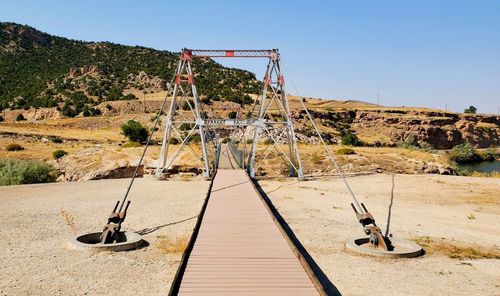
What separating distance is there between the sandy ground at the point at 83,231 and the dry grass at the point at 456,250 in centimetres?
760

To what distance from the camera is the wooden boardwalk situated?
8227mm

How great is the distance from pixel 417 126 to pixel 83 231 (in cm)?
9541

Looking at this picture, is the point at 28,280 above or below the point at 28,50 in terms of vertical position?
below

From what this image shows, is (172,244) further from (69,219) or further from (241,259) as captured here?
(69,219)

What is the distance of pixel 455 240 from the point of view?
14141mm

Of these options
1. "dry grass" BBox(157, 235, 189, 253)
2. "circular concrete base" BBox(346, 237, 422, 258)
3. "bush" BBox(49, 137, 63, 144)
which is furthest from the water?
"dry grass" BBox(157, 235, 189, 253)

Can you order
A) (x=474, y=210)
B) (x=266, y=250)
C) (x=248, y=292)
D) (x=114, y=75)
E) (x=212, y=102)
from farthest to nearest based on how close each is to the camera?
(x=114, y=75)
(x=212, y=102)
(x=474, y=210)
(x=266, y=250)
(x=248, y=292)

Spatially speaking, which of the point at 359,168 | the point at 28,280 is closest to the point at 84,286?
the point at 28,280

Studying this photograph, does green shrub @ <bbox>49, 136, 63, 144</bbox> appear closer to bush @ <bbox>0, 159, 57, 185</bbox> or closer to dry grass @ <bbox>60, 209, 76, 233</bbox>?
bush @ <bbox>0, 159, 57, 185</bbox>

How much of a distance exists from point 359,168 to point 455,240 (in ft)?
70.3

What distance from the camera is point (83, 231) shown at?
14711 mm

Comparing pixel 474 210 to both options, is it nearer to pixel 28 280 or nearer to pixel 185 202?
pixel 185 202

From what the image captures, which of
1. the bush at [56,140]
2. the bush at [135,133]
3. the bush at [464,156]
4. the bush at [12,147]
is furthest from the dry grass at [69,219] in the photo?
the bush at [464,156]

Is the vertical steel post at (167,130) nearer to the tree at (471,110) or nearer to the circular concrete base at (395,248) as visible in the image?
the circular concrete base at (395,248)
